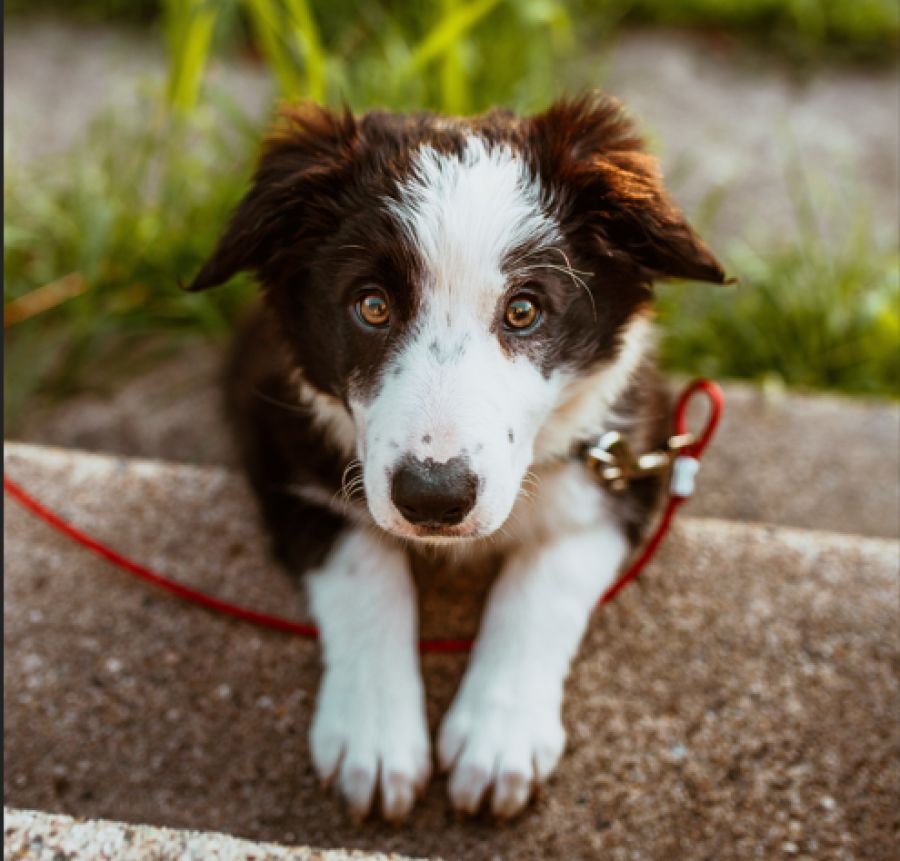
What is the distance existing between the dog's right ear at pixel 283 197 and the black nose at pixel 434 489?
24.3 inches

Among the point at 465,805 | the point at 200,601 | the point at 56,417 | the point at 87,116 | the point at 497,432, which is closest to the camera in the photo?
the point at 497,432

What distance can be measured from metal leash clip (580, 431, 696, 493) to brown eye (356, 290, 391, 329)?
24.2 inches

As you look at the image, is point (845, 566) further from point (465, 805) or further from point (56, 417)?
point (56, 417)

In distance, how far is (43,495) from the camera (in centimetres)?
241

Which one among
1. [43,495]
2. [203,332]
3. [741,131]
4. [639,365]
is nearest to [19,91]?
[203,332]

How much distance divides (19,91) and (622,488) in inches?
151

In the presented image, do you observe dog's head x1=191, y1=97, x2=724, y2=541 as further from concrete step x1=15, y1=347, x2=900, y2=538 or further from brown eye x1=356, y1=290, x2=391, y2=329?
concrete step x1=15, y1=347, x2=900, y2=538

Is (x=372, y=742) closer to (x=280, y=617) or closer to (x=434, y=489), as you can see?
(x=280, y=617)

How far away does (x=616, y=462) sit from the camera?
2258 mm

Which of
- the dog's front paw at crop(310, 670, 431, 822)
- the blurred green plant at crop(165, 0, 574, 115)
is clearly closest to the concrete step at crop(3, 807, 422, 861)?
the dog's front paw at crop(310, 670, 431, 822)

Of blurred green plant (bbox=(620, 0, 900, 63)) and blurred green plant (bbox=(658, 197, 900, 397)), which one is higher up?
blurred green plant (bbox=(620, 0, 900, 63))

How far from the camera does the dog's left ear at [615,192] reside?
1.95 m

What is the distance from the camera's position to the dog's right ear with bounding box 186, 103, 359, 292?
1.96m

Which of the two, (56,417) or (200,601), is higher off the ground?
(200,601)
